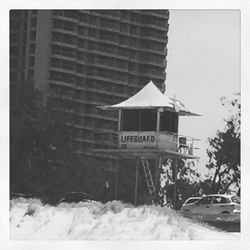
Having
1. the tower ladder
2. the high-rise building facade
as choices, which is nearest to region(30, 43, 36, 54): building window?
the high-rise building facade

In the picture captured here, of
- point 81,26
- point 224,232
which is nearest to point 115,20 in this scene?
point 81,26

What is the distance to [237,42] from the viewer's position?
26.5 metres

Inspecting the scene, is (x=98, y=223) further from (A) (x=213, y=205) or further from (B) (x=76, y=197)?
(A) (x=213, y=205)

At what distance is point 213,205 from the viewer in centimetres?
2666

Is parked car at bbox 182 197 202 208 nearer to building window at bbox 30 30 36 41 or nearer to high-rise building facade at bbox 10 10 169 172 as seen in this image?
high-rise building facade at bbox 10 10 169 172

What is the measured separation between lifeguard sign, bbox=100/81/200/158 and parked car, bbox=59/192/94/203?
0.51 metres

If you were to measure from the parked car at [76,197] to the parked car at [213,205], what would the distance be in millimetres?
784

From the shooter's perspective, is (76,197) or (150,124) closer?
(76,197)

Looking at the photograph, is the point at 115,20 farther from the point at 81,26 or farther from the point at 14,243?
the point at 14,243

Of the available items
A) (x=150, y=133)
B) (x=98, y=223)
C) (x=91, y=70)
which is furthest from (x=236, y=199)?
(x=91, y=70)

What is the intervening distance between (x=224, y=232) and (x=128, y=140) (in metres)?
1.11

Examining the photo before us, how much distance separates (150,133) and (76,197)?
0.82 metres

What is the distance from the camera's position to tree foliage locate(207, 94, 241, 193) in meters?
26.5

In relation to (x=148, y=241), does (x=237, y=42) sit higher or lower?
higher
